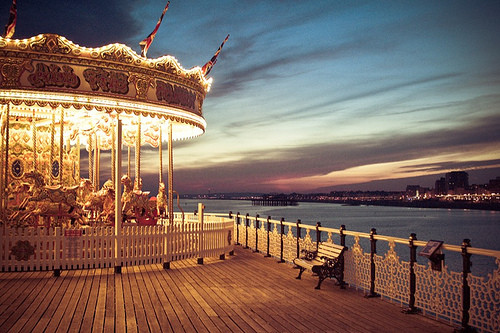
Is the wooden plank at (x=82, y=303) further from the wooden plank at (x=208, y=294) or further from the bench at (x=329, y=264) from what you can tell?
the bench at (x=329, y=264)

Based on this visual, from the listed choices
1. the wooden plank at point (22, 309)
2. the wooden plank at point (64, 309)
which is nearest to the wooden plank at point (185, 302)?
the wooden plank at point (64, 309)

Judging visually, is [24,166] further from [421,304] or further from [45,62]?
[421,304]

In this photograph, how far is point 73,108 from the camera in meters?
11.3

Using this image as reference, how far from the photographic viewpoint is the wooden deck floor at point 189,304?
241 inches

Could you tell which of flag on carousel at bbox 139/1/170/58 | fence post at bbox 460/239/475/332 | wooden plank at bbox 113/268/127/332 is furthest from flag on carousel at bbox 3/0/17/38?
fence post at bbox 460/239/475/332

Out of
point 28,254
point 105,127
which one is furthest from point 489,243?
point 28,254

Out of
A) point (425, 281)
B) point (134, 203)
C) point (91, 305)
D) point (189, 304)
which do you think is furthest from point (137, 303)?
point (134, 203)

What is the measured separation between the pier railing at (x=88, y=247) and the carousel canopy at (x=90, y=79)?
10.5ft

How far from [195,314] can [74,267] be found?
4.70m

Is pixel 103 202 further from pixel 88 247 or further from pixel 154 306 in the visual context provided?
pixel 154 306

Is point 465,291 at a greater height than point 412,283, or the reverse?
point 465,291

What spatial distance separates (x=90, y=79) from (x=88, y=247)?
412 cm

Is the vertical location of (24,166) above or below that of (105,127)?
below

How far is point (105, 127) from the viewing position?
51.2 feet
